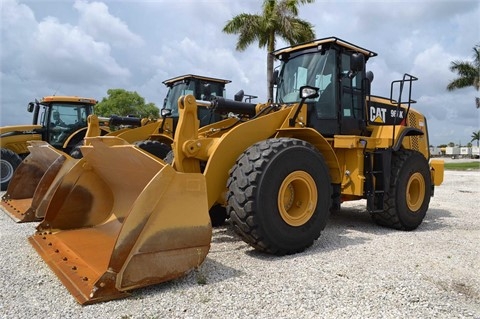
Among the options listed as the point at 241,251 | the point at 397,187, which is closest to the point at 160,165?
the point at 241,251

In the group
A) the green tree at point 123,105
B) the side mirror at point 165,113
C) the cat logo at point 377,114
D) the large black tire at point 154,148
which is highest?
the green tree at point 123,105

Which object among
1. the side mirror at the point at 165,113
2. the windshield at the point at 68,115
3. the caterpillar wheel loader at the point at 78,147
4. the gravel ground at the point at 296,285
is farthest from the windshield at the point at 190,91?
the gravel ground at the point at 296,285

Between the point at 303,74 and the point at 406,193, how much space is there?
7.92ft

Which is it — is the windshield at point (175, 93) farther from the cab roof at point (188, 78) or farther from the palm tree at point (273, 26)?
the palm tree at point (273, 26)

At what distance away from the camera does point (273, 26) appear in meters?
19.5

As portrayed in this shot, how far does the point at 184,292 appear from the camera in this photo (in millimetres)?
3422

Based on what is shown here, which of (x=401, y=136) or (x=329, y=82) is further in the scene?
(x=401, y=136)

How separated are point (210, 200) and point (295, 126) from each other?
5.35 ft

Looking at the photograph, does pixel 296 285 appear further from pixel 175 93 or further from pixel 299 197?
pixel 175 93

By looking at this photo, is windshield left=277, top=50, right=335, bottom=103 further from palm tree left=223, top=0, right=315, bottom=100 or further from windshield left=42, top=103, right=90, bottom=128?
palm tree left=223, top=0, right=315, bottom=100

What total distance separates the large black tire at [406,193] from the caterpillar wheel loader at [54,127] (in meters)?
8.89

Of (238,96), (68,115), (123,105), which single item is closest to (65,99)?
(68,115)

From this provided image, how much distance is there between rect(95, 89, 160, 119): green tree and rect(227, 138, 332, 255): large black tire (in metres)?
35.8

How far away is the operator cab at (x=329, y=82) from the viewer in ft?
19.4
